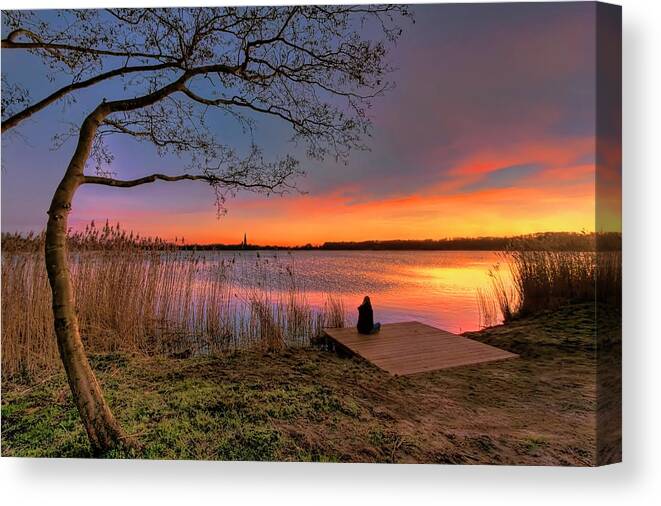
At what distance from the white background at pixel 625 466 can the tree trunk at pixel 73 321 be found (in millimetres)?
300

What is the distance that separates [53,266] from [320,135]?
1.73 metres

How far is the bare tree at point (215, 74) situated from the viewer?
2389 mm

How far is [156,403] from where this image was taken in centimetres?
242

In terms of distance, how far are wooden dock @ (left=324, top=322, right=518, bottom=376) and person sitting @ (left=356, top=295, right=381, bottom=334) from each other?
0.14 feet

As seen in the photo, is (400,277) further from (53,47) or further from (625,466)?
(53,47)

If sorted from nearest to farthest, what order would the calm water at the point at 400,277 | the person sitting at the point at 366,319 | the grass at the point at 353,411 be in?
the grass at the point at 353,411 → the calm water at the point at 400,277 → the person sitting at the point at 366,319

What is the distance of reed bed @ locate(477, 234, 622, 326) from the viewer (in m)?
2.21

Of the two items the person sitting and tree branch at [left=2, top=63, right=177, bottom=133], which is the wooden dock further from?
tree branch at [left=2, top=63, right=177, bottom=133]

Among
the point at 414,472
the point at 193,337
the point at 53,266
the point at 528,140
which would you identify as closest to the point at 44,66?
the point at 53,266

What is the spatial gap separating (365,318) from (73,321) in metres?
1.79

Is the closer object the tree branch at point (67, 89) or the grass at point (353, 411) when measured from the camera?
the grass at point (353, 411)

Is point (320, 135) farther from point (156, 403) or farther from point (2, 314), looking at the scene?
point (2, 314)

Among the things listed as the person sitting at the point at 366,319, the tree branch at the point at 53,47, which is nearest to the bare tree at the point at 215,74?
the tree branch at the point at 53,47

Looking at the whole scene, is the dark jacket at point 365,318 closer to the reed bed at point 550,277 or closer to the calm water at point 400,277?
the calm water at point 400,277
